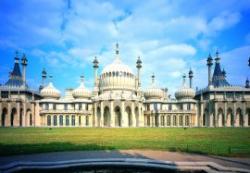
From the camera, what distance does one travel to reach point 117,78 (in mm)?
82062

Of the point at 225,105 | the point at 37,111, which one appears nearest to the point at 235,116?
the point at 225,105

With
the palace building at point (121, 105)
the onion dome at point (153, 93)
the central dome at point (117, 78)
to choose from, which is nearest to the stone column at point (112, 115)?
the palace building at point (121, 105)

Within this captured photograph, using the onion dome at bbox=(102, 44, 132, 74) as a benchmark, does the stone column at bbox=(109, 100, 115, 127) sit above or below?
below

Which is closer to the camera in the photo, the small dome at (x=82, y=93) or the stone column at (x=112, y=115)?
the stone column at (x=112, y=115)

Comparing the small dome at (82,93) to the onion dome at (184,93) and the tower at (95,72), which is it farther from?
the onion dome at (184,93)

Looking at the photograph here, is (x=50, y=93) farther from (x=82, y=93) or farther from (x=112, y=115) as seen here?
(x=112, y=115)

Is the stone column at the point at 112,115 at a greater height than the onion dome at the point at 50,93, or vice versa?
the onion dome at the point at 50,93

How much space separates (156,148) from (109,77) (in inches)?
2360

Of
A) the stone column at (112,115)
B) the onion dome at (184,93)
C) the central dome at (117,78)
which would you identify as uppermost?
the central dome at (117,78)

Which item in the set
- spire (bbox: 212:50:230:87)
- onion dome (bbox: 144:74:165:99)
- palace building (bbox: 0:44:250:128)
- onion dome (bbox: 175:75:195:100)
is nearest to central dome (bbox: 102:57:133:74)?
palace building (bbox: 0:44:250:128)

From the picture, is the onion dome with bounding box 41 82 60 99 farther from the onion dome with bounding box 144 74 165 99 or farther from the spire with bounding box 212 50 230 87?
the spire with bounding box 212 50 230 87

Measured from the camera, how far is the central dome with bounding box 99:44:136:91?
8175 centimetres

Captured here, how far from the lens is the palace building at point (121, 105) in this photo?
77.2m

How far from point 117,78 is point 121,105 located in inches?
402
